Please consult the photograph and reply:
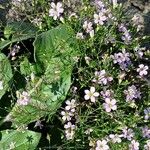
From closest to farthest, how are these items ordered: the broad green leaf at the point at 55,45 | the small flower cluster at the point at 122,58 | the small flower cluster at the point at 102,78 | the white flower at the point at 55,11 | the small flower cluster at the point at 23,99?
the small flower cluster at the point at 23,99
the small flower cluster at the point at 102,78
the broad green leaf at the point at 55,45
the small flower cluster at the point at 122,58
the white flower at the point at 55,11

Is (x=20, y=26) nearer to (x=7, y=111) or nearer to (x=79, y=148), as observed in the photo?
(x=7, y=111)

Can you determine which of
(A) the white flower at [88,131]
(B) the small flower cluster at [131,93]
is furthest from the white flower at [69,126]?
(B) the small flower cluster at [131,93]

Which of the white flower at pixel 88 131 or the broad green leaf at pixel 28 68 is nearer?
the white flower at pixel 88 131

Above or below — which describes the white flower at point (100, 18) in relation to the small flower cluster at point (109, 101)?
above

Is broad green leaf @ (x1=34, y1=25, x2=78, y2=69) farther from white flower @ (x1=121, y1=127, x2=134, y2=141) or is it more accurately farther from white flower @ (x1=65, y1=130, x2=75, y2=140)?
white flower @ (x1=121, y1=127, x2=134, y2=141)

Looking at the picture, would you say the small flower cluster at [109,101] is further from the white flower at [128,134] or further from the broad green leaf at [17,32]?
the broad green leaf at [17,32]

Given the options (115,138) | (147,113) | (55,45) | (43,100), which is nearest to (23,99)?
(43,100)

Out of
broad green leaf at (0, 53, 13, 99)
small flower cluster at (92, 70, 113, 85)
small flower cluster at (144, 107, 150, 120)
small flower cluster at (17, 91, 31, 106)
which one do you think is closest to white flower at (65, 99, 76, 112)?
small flower cluster at (92, 70, 113, 85)

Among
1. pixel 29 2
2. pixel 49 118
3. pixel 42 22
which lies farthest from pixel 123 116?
pixel 29 2
